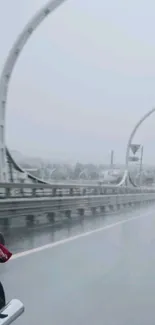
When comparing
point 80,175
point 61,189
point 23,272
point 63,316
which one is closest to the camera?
point 63,316

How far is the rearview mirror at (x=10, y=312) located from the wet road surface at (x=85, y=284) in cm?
182

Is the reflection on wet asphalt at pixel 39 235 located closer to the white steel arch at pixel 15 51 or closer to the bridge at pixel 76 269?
the bridge at pixel 76 269

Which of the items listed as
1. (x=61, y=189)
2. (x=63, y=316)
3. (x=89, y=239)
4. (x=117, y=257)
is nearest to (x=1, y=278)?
(x=63, y=316)

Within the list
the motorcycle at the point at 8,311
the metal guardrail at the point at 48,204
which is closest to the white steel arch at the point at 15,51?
the metal guardrail at the point at 48,204

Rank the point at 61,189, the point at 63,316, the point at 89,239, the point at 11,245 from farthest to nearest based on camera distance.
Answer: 1. the point at 61,189
2. the point at 89,239
3. the point at 11,245
4. the point at 63,316

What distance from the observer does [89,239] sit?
1438 cm

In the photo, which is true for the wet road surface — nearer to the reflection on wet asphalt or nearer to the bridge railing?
the reflection on wet asphalt

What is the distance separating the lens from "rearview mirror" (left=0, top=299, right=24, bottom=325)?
3.65 metres

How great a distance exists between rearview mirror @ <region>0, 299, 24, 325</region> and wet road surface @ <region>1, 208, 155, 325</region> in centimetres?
182

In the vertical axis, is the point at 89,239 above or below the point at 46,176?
below

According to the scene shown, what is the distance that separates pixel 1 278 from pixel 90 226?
10.6 m

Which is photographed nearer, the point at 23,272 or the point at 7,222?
the point at 23,272

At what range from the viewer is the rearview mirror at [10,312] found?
365 centimetres

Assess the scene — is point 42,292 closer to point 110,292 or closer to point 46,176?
point 110,292
